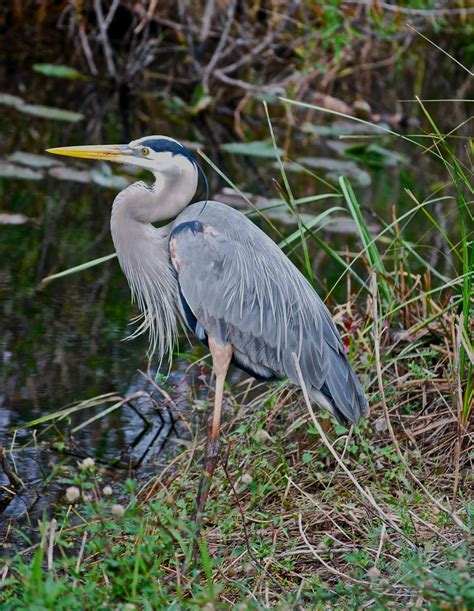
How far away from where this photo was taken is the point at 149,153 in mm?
3877

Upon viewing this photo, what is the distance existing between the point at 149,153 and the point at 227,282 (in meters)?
0.56

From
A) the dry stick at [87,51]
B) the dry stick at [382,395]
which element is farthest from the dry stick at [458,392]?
the dry stick at [87,51]

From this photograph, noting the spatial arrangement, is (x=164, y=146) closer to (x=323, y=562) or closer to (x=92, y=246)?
(x=323, y=562)

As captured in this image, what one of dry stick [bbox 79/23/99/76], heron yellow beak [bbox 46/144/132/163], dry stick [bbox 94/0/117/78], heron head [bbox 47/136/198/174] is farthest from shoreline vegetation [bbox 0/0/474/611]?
dry stick [bbox 79/23/99/76]

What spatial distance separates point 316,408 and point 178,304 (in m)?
0.78

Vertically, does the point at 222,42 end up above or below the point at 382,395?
above

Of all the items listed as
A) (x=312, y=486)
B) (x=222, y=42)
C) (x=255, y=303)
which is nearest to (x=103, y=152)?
(x=255, y=303)

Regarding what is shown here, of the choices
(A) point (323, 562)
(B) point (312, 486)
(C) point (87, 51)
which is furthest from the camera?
(C) point (87, 51)

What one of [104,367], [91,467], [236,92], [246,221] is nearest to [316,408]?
[246,221]

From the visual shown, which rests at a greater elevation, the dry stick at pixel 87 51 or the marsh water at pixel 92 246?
the dry stick at pixel 87 51

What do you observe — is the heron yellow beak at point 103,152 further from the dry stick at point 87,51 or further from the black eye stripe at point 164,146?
the dry stick at point 87,51

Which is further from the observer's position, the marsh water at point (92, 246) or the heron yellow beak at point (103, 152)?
the marsh water at point (92, 246)

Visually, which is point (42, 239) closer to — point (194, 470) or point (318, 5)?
point (194, 470)

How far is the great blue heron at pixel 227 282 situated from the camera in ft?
12.5
